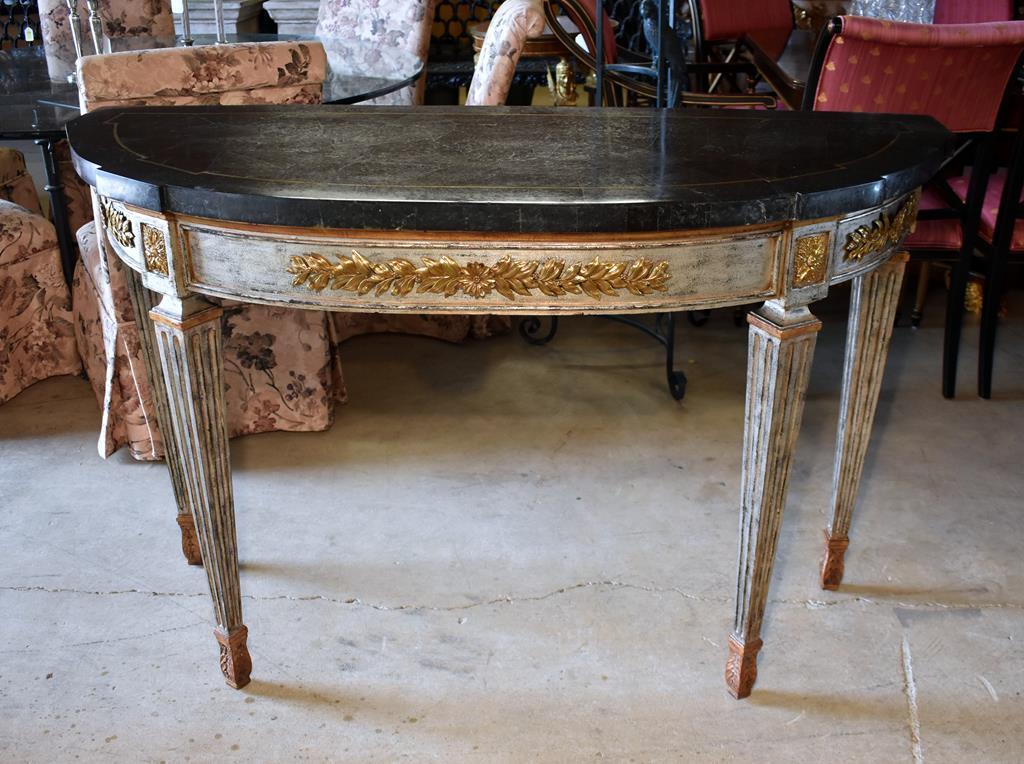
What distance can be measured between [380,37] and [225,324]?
5.32 ft

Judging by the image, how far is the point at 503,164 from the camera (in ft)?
4.72

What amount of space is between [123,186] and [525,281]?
21.8 inches

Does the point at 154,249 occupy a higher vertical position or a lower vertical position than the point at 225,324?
higher

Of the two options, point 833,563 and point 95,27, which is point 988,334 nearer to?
point 833,563

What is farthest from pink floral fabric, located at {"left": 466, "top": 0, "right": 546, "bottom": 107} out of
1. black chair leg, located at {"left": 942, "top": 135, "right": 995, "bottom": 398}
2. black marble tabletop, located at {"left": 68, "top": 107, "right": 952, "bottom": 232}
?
black chair leg, located at {"left": 942, "top": 135, "right": 995, "bottom": 398}

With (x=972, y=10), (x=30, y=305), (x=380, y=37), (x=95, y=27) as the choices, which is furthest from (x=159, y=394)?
(x=972, y=10)

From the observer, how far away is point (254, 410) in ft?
8.21

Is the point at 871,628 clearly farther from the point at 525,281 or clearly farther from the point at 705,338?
the point at 705,338

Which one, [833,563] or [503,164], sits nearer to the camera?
[503,164]

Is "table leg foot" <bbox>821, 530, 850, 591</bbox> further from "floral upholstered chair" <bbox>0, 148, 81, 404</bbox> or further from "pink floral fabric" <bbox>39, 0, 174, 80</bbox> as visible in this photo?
"pink floral fabric" <bbox>39, 0, 174, 80</bbox>

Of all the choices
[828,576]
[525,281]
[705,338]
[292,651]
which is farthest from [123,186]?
[705,338]

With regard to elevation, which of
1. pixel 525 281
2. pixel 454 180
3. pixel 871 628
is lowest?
pixel 871 628

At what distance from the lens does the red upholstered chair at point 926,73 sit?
83.9 inches

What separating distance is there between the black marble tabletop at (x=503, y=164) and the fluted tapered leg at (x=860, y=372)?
0.25 m
